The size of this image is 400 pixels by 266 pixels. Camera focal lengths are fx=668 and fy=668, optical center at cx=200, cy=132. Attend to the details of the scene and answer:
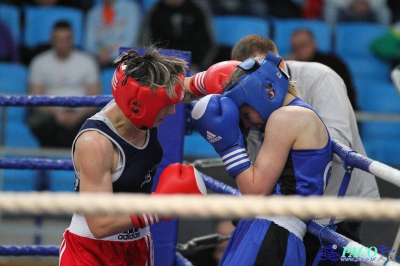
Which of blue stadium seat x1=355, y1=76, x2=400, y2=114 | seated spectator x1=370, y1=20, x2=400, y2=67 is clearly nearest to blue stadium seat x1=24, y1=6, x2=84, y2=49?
blue stadium seat x1=355, y1=76, x2=400, y2=114

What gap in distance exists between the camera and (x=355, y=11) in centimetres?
549

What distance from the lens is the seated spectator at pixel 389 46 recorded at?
5.15 meters

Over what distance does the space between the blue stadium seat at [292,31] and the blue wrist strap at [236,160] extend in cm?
318

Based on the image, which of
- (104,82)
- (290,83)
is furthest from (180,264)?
(104,82)

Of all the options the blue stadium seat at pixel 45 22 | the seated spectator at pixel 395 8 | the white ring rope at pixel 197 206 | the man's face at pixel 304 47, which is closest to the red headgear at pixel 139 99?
the white ring rope at pixel 197 206

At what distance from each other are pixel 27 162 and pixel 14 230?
47.7 inches

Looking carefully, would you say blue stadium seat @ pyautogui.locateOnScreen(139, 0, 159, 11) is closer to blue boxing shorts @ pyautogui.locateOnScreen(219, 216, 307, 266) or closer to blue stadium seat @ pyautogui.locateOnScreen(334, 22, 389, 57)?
blue stadium seat @ pyautogui.locateOnScreen(334, 22, 389, 57)

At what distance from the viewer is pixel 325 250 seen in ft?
7.26

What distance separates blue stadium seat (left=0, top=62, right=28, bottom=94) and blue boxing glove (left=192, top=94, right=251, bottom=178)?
2881mm

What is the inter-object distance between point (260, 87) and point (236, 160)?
245mm

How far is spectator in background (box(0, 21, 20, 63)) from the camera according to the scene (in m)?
4.85

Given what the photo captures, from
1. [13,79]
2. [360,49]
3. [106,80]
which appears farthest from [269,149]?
[360,49]

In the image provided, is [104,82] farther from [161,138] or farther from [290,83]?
[290,83]

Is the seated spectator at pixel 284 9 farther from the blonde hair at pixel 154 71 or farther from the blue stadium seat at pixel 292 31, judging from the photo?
the blonde hair at pixel 154 71
